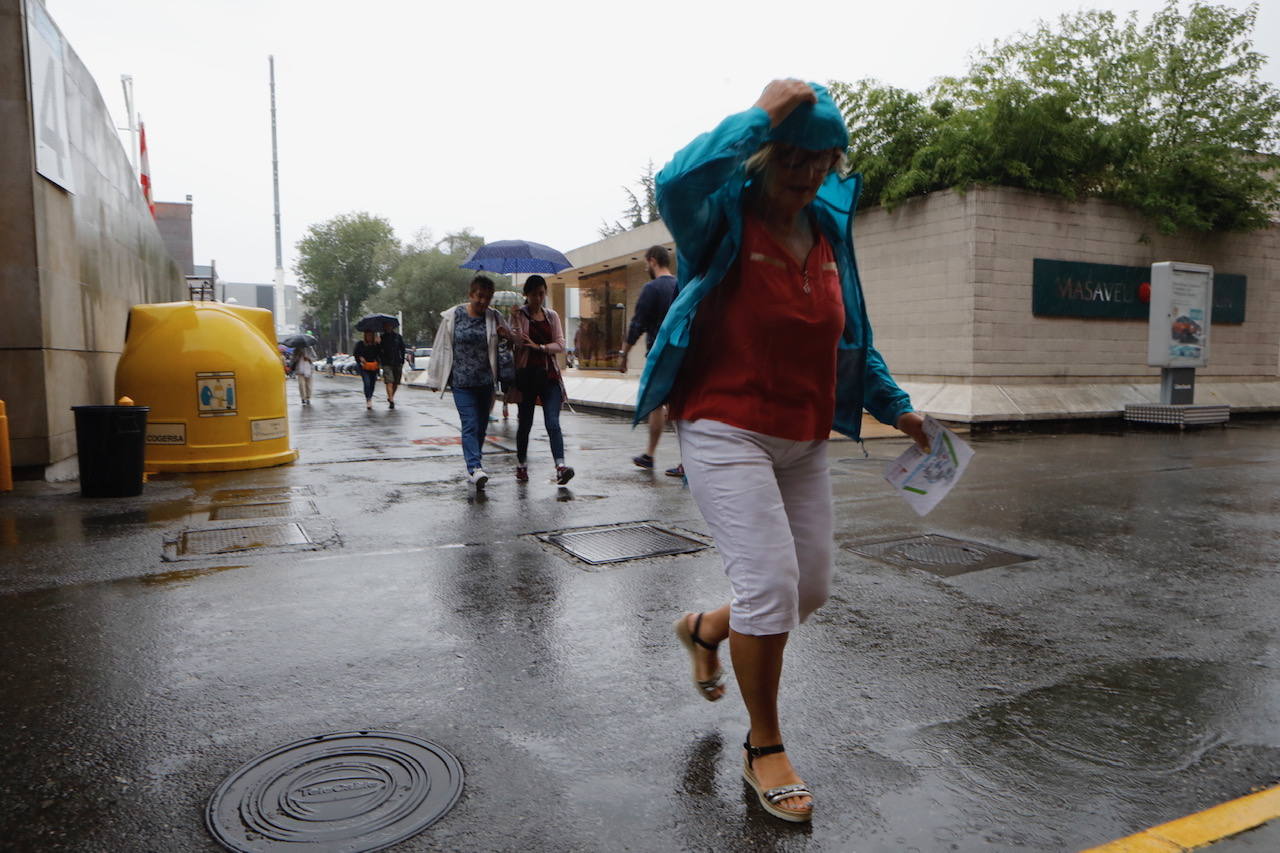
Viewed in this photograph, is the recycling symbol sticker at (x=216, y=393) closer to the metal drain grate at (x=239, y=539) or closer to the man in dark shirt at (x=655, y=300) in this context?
the metal drain grate at (x=239, y=539)

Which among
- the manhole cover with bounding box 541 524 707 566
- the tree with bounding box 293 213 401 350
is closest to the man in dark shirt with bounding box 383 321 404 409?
the manhole cover with bounding box 541 524 707 566

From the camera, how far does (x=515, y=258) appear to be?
1535 centimetres

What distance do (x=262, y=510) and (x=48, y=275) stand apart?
3.43 meters

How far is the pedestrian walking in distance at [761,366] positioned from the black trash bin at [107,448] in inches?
246

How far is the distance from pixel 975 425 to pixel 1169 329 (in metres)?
3.59

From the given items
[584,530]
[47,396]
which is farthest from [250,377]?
[584,530]

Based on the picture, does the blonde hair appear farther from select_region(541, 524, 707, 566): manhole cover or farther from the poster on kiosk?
the poster on kiosk

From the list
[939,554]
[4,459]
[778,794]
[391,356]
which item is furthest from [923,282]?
[778,794]

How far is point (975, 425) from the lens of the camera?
13844mm

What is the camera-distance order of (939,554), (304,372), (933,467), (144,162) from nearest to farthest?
(933,467) → (939,554) → (304,372) → (144,162)

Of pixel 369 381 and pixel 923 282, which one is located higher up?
pixel 923 282

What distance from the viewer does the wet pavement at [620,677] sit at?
243 cm

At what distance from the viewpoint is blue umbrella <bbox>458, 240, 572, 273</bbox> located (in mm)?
15148

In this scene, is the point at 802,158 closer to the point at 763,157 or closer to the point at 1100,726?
the point at 763,157
